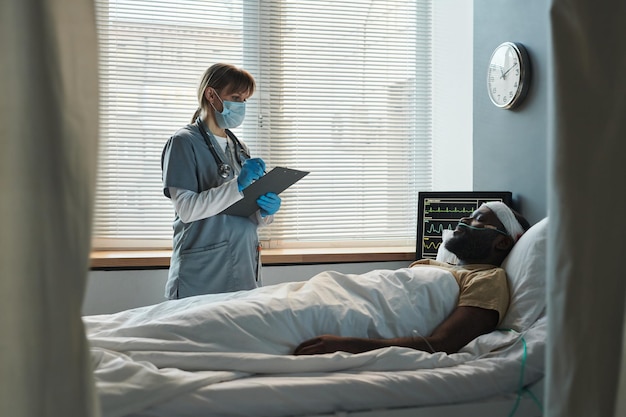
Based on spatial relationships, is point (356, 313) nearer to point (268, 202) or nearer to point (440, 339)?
point (440, 339)

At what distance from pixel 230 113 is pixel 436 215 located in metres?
1.20

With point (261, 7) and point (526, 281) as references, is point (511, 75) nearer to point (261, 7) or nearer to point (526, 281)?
point (526, 281)

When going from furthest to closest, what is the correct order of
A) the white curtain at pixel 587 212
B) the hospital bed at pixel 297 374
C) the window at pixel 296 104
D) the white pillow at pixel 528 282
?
the window at pixel 296 104
the white pillow at pixel 528 282
the hospital bed at pixel 297 374
the white curtain at pixel 587 212

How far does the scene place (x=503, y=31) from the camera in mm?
3004

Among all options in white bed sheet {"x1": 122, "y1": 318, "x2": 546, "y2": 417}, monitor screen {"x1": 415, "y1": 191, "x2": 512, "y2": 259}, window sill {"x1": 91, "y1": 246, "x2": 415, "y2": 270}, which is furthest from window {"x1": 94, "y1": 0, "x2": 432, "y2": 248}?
white bed sheet {"x1": 122, "y1": 318, "x2": 546, "y2": 417}

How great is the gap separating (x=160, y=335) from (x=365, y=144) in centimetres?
231

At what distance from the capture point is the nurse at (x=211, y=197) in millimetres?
2434

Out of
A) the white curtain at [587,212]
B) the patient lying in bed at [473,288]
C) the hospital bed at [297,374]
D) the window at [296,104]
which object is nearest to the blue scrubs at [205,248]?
the hospital bed at [297,374]

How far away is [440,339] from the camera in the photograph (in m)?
1.86

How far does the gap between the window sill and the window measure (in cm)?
13

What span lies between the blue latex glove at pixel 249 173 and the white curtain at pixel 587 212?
4.86ft

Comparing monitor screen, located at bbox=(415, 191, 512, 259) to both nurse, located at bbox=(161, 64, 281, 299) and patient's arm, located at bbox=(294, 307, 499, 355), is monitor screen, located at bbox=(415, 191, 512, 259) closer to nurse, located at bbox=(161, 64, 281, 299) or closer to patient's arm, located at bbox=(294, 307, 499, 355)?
nurse, located at bbox=(161, 64, 281, 299)

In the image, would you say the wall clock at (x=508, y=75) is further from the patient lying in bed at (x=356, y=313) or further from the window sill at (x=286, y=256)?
the window sill at (x=286, y=256)

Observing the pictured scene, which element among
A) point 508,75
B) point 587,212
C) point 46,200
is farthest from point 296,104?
point 46,200
